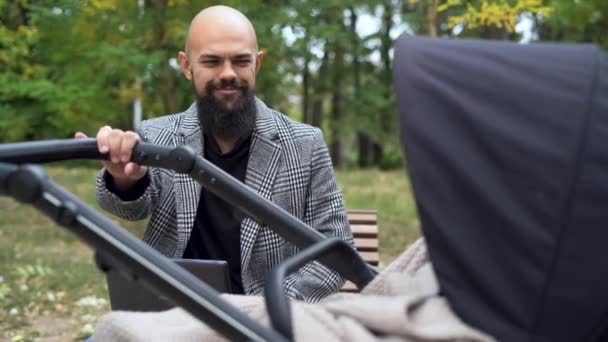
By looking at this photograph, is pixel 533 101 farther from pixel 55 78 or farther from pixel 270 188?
pixel 55 78

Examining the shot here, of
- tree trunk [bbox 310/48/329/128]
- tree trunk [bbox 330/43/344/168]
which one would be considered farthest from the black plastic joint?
tree trunk [bbox 330/43/344/168]

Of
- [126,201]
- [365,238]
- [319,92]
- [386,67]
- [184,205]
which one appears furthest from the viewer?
[319,92]

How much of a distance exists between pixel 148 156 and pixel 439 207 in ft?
3.35

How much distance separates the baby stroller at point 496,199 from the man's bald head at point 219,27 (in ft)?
4.09

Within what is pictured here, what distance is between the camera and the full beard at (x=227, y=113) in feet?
9.54

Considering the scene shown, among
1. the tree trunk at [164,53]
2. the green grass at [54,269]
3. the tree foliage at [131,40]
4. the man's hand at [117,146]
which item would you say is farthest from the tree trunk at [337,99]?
the man's hand at [117,146]

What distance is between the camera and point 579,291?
1566mm

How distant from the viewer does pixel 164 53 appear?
24.7 feet

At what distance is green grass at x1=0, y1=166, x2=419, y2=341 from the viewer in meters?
5.04

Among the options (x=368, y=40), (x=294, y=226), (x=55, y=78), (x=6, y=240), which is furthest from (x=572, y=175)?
(x=368, y=40)

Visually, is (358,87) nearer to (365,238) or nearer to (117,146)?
(365,238)

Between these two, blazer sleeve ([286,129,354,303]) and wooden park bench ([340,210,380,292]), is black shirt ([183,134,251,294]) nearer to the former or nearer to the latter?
blazer sleeve ([286,129,354,303])

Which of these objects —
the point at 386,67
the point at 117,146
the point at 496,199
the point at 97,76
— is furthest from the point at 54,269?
the point at 386,67

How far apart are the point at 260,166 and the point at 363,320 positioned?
1.37m
